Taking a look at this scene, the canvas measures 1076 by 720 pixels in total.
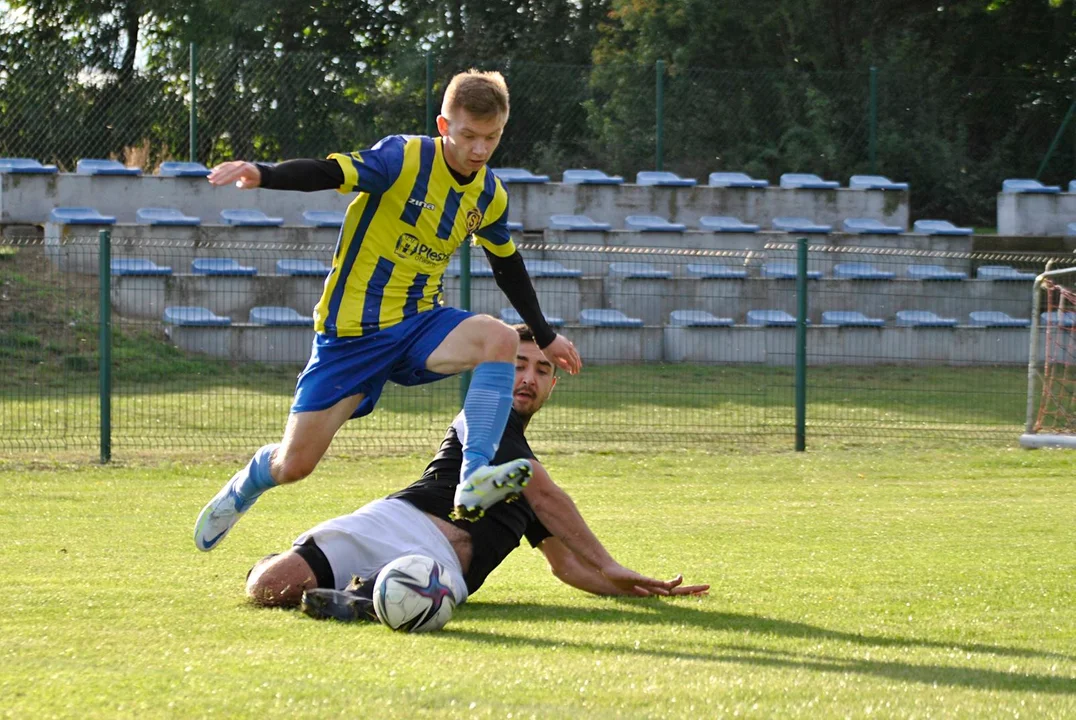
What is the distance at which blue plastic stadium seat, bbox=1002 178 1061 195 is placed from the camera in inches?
1000

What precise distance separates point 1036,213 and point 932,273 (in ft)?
14.6

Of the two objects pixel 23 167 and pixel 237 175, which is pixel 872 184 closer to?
pixel 23 167

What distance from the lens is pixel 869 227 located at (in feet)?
78.8

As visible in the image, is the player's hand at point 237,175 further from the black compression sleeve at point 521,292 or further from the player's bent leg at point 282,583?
the player's bent leg at point 282,583

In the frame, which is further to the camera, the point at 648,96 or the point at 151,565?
the point at 648,96

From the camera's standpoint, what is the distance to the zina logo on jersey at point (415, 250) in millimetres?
6016

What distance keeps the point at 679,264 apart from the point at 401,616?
51.1ft

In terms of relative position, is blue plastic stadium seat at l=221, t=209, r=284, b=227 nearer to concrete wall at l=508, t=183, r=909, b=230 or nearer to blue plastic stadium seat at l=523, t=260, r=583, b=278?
blue plastic stadium seat at l=523, t=260, r=583, b=278

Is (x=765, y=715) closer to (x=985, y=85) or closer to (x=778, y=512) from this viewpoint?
(x=778, y=512)

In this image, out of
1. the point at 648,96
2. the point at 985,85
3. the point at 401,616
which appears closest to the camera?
the point at 401,616

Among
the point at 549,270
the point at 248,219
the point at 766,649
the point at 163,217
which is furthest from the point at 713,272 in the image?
the point at 766,649

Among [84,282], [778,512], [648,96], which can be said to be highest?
[648,96]

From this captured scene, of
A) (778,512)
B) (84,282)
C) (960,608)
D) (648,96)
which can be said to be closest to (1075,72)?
(648,96)

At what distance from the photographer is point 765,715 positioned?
13.5 ft
